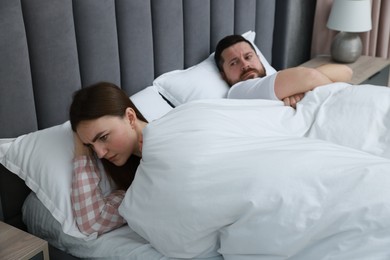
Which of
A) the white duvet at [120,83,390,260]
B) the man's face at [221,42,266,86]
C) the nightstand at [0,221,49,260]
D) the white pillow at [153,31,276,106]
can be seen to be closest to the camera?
the white duvet at [120,83,390,260]

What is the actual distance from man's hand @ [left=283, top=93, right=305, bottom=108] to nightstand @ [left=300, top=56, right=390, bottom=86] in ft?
2.79

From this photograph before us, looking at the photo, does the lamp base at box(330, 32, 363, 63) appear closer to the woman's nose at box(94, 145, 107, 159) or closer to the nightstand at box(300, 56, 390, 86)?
the nightstand at box(300, 56, 390, 86)

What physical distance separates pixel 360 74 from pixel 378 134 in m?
1.19

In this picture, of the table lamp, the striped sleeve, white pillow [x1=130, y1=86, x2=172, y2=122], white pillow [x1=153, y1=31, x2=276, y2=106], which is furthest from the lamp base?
the striped sleeve

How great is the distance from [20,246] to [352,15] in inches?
83.6

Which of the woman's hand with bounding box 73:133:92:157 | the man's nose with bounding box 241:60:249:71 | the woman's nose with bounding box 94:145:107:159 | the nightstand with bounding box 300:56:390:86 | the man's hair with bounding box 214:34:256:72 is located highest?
the man's hair with bounding box 214:34:256:72

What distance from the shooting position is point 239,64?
7.35 ft

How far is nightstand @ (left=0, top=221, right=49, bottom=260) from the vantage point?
128cm

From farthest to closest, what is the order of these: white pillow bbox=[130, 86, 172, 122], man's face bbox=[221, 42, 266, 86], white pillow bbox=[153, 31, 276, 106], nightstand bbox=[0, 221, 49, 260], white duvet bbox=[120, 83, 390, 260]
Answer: man's face bbox=[221, 42, 266, 86] → white pillow bbox=[153, 31, 276, 106] → white pillow bbox=[130, 86, 172, 122] → nightstand bbox=[0, 221, 49, 260] → white duvet bbox=[120, 83, 390, 260]

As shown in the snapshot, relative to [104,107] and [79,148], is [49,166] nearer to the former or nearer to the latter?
[79,148]

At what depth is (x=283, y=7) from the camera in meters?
2.68

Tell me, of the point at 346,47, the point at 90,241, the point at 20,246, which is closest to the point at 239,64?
the point at 346,47

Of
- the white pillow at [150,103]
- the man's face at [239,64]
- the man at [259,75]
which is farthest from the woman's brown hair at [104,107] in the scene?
the man's face at [239,64]

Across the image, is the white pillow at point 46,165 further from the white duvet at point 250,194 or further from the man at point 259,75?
the man at point 259,75
